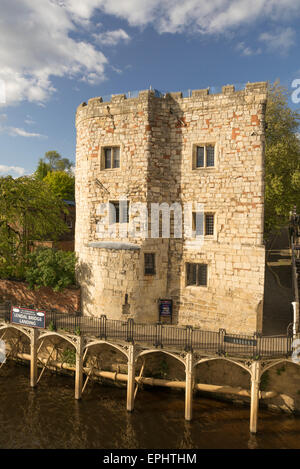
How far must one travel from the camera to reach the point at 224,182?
16.5 m

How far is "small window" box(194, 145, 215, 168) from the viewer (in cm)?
1703

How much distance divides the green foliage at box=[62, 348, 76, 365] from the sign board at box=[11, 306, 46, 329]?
2229 mm

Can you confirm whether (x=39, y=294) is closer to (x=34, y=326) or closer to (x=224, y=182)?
(x=34, y=326)

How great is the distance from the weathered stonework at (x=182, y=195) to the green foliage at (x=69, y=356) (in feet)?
7.58

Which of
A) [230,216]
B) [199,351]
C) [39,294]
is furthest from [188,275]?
[39,294]

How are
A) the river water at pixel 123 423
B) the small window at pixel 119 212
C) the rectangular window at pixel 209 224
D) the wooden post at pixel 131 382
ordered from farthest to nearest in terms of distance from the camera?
the small window at pixel 119 212 → the rectangular window at pixel 209 224 → the wooden post at pixel 131 382 → the river water at pixel 123 423

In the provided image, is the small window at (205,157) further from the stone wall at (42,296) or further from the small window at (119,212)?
the stone wall at (42,296)

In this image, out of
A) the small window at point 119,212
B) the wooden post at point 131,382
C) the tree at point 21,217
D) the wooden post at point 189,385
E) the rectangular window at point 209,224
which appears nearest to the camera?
the wooden post at point 189,385

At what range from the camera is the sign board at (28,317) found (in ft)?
50.8

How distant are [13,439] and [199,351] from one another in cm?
825

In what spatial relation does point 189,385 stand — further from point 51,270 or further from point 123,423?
point 51,270

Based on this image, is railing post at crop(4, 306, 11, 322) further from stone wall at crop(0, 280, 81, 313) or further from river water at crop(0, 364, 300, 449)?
river water at crop(0, 364, 300, 449)

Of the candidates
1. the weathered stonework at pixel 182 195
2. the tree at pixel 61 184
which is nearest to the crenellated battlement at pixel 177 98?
the weathered stonework at pixel 182 195

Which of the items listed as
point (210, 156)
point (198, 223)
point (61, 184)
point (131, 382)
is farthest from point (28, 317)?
point (61, 184)
